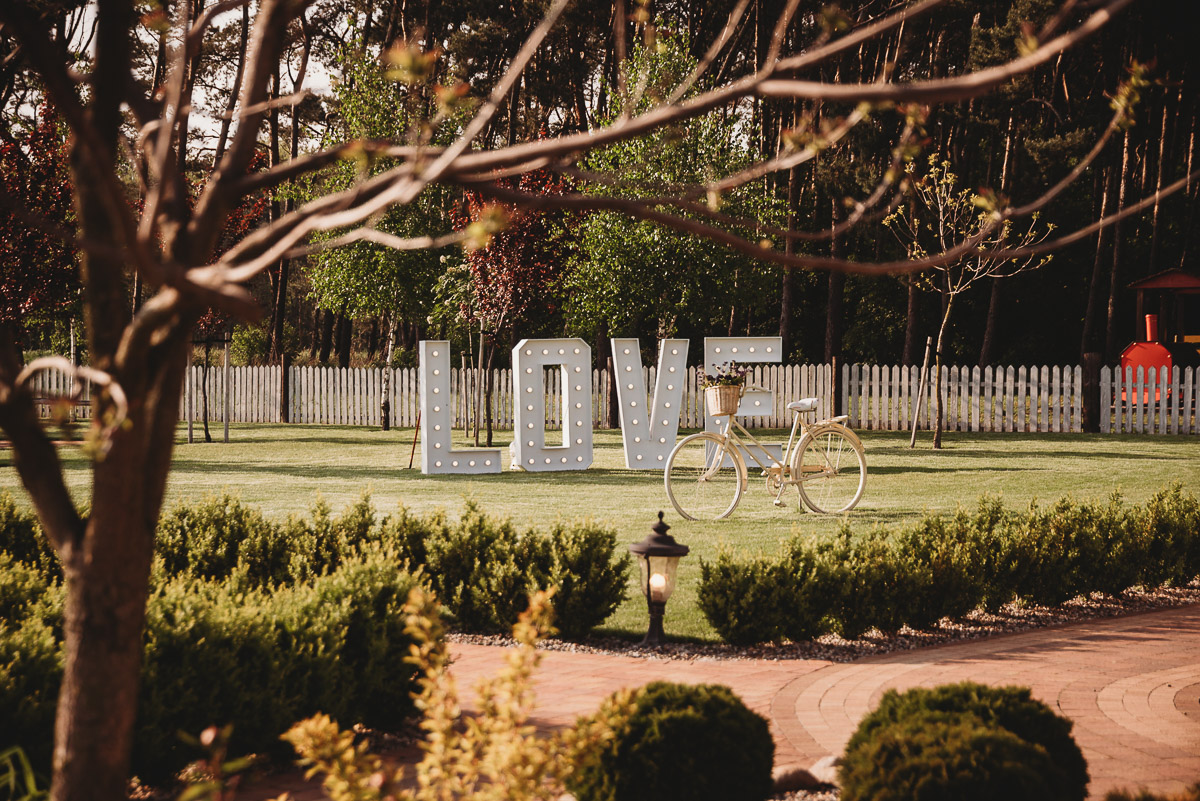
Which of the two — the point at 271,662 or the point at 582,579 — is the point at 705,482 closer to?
the point at 582,579

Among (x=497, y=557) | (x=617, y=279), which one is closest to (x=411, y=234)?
(x=617, y=279)

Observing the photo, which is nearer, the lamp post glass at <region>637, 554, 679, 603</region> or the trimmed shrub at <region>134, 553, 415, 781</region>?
the trimmed shrub at <region>134, 553, 415, 781</region>

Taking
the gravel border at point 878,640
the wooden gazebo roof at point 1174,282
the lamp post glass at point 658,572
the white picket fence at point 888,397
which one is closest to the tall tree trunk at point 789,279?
the white picket fence at point 888,397

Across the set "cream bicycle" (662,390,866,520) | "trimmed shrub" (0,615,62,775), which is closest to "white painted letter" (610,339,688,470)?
"cream bicycle" (662,390,866,520)

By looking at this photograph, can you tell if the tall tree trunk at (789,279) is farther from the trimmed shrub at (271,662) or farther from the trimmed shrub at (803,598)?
the trimmed shrub at (271,662)

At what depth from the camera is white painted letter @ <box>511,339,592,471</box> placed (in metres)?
13.2

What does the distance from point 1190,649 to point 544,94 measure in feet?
75.7

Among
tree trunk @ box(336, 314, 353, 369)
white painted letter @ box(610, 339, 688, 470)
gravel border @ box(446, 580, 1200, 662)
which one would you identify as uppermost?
tree trunk @ box(336, 314, 353, 369)

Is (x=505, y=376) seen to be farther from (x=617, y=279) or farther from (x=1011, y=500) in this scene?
(x=1011, y=500)

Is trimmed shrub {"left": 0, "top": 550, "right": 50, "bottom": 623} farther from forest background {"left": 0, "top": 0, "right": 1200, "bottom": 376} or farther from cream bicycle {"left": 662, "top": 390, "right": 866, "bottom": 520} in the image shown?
forest background {"left": 0, "top": 0, "right": 1200, "bottom": 376}

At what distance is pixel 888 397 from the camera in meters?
21.9

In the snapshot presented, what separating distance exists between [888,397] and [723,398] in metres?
13.4

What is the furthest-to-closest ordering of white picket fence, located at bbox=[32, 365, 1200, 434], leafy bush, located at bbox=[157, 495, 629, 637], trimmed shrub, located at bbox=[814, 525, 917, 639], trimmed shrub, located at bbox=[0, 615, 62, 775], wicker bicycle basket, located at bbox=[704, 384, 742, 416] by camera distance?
white picket fence, located at bbox=[32, 365, 1200, 434]
wicker bicycle basket, located at bbox=[704, 384, 742, 416]
leafy bush, located at bbox=[157, 495, 629, 637]
trimmed shrub, located at bbox=[814, 525, 917, 639]
trimmed shrub, located at bbox=[0, 615, 62, 775]

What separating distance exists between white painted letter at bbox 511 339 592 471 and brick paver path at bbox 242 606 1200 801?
7.87 metres
